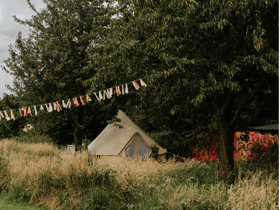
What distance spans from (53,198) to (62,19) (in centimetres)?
1035

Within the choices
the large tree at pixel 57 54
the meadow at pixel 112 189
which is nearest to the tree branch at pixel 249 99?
the meadow at pixel 112 189

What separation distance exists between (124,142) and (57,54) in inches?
217

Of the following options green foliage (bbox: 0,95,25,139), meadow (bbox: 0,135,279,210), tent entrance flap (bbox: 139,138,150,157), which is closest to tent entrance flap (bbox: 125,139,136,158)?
tent entrance flap (bbox: 139,138,150,157)

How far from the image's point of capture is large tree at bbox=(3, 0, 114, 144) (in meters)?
13.1

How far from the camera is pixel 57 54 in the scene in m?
13.1

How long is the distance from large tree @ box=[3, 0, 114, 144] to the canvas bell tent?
7.90 ft

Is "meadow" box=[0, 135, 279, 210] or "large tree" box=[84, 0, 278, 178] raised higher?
"large tree" box=[84, 0, 278, 178]

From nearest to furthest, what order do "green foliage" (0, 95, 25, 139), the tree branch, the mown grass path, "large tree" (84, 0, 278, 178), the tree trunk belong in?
"large tree" (84, 0, 278, 178) < the mown grass path < the tree branch < the tree trunk < "green foliage" (0, 95, 25, 139)

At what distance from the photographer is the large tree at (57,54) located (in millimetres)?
13148

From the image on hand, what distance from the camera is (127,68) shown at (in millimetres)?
6855

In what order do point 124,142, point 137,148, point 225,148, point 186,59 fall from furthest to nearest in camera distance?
1. point 137,148
2. point 124,142
3. point 225,148
4. point 186,59

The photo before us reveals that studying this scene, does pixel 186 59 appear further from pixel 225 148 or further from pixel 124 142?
pixel 124 142

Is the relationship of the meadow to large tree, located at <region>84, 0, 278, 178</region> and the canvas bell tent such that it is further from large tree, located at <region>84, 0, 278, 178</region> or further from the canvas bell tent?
the canvas bell tent

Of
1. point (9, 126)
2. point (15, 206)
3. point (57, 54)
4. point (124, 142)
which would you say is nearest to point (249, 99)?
point (15, 206)
